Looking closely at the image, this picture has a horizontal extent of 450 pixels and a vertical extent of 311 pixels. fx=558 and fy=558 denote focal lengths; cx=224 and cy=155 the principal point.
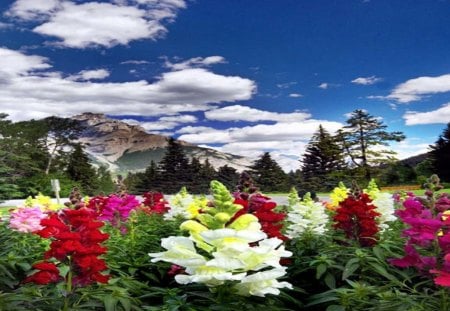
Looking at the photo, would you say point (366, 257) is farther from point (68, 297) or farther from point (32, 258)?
point (32, 258)

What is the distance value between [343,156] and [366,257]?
35861 mm

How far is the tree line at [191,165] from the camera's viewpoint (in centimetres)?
3372

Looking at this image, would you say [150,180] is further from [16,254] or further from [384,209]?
[16,254]

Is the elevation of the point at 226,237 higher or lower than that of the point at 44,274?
higher

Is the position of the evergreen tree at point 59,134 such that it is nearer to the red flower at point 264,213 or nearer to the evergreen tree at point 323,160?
the evergreen tree at point 323,160

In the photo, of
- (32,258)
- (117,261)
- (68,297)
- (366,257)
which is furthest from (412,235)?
(32,258)

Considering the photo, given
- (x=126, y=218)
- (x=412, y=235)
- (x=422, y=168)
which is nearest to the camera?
(x=412, y=235)

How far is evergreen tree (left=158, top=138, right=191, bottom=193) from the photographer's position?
109 ft

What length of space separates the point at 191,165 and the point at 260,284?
104 feet

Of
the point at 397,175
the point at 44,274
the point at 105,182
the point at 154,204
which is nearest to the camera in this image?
the point at 44,274

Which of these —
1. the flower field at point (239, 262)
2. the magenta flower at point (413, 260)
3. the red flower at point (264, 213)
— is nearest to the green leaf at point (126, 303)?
the flower field at point (239, 262)

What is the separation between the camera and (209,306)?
7.79 ft

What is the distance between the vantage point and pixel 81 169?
41250mm

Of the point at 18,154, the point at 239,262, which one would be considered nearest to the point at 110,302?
the point at 239,262
